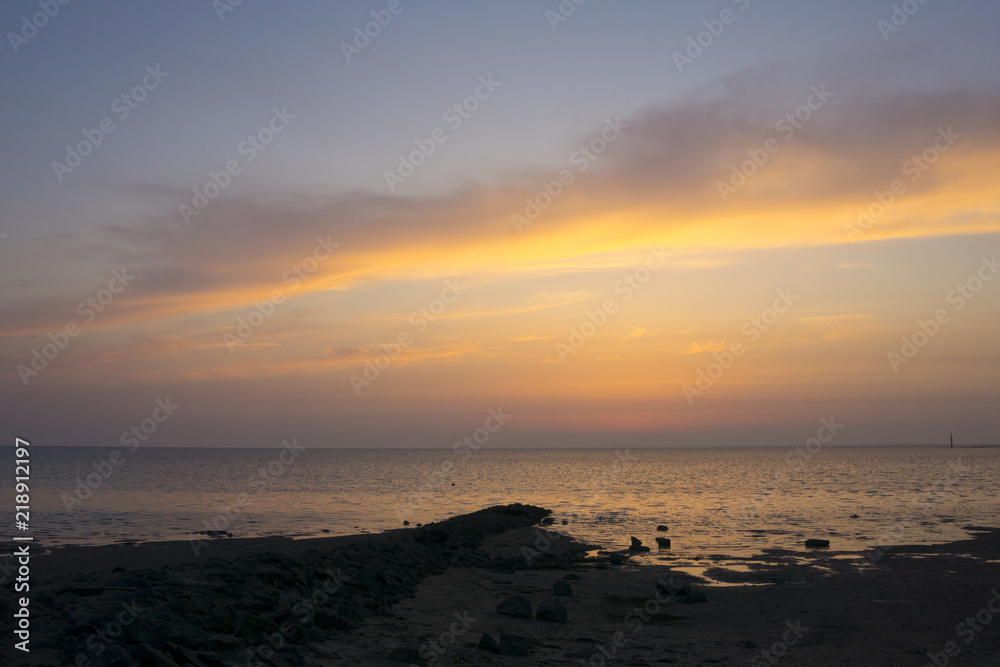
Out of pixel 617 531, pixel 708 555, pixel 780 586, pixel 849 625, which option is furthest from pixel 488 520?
pixel 849 625

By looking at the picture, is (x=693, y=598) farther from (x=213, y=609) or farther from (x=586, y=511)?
(x=586, y=511)

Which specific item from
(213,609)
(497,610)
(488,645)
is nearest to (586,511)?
(497,610)

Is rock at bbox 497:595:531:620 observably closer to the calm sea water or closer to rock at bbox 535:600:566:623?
rock at bbox 535:600:566:623

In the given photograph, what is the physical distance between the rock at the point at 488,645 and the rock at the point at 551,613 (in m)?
3.12

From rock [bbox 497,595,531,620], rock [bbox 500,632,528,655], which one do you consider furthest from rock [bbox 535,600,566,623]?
rock [bbox 500,632,528,655]

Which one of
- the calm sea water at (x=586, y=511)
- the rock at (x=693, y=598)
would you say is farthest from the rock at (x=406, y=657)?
the calm sea water at (x=586, y=511)

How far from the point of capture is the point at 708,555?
2883cm

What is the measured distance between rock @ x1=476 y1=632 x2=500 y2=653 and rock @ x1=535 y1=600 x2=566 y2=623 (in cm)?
312

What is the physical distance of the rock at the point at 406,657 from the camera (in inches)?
476

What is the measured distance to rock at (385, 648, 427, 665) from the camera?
12086 mm

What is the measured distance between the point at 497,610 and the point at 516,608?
539mm

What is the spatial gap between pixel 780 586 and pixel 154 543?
86.9 ft

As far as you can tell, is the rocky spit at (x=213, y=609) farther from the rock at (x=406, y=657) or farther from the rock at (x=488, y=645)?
the rock at (x=488, y=645)

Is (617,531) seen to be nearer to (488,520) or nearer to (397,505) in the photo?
(488,520)
